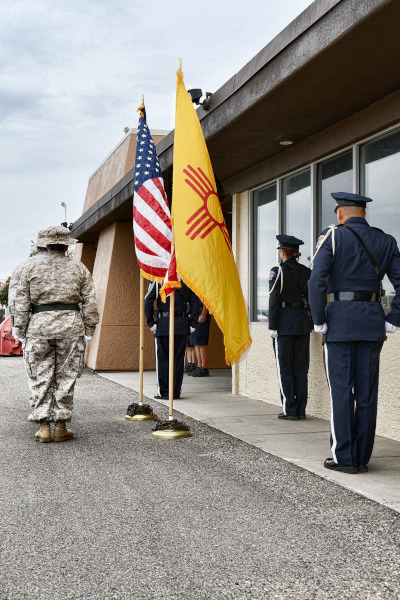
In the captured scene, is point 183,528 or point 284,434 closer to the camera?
point 183,528

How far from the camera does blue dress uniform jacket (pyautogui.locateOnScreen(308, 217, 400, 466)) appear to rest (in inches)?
210

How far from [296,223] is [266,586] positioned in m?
6.39

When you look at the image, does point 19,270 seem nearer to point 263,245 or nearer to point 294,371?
point 294,371

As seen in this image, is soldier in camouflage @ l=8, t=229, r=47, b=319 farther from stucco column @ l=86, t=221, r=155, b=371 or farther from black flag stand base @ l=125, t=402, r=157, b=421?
stucco column @ l=86, t=221, r=155, b=371

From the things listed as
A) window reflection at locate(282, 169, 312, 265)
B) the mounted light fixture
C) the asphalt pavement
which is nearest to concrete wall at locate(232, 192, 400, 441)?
window reflection at locate(282, 169, 312, 265)

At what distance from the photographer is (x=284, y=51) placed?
6156mm

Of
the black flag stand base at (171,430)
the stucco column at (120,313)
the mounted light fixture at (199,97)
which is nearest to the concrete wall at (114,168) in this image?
the stucco column at (120,313)

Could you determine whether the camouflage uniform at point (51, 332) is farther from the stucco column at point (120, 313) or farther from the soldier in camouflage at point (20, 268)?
the stucco column at point (120, 313)

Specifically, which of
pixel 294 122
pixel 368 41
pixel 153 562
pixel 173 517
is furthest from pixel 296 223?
pixel 153 562

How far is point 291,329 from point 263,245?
234 cm

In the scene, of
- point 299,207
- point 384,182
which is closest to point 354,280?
point 384,182

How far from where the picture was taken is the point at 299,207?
9039 mm

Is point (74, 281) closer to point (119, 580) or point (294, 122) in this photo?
point (294, 122)

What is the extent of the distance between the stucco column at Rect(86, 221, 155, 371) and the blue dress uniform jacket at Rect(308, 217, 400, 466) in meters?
9.58
